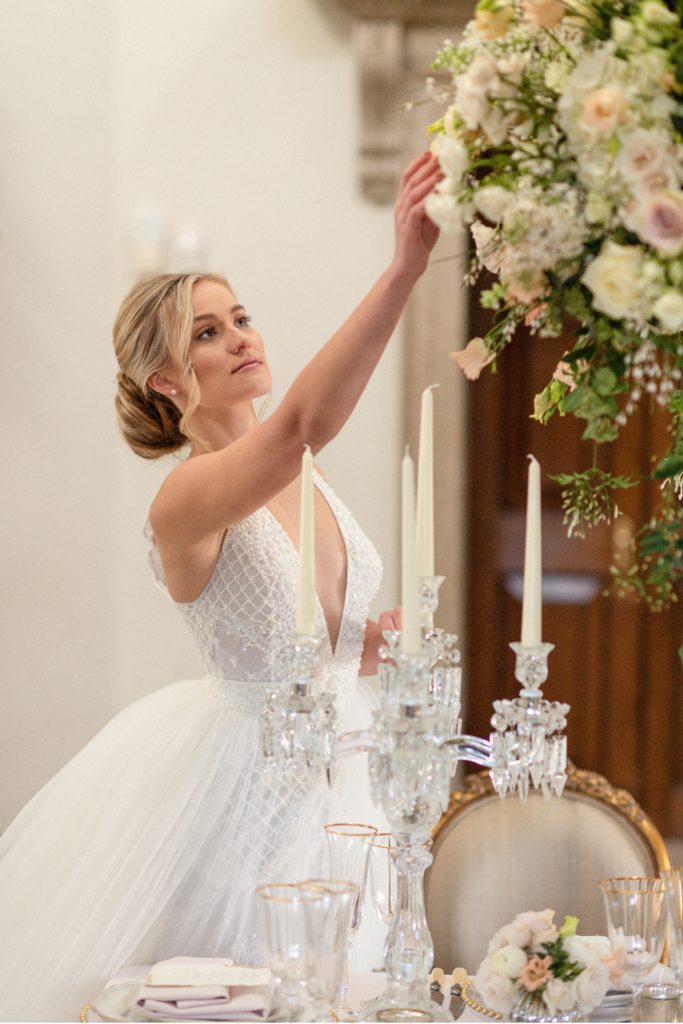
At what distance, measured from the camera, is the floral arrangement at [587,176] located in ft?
3.47

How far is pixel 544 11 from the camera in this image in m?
1.12

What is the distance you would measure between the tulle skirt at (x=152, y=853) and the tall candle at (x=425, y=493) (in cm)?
57

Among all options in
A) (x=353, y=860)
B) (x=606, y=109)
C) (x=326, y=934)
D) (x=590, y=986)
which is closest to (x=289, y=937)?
(x=326, y=934)

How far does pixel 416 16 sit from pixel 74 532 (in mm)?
1646

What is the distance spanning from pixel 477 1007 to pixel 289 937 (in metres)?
0.43

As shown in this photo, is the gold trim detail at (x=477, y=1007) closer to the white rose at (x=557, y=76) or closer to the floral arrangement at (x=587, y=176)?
the floral arrangement at (x=587, y=176)

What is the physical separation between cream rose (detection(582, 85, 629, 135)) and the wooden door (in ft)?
8.50

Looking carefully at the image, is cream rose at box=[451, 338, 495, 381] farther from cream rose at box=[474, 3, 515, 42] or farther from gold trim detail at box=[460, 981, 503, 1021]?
gold trim detail at box=[460, 981, 503, 1021]

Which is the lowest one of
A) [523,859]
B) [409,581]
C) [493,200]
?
[523,859]

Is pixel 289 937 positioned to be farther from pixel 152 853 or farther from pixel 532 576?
pixel 152 853

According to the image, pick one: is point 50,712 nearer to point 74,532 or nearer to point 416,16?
point 74,532

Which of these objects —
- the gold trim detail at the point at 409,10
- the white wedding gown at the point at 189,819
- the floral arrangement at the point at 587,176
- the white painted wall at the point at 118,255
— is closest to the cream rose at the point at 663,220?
the floral arrangement at the point at 587,176

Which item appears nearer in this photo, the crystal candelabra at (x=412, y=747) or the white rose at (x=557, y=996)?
the crystal candelabra at (x=412, y=747)

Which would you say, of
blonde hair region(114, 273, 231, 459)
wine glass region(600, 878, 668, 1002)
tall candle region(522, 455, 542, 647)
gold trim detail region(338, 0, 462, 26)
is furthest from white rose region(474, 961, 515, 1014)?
gold trim detail region(338, 0, 462, 26)
